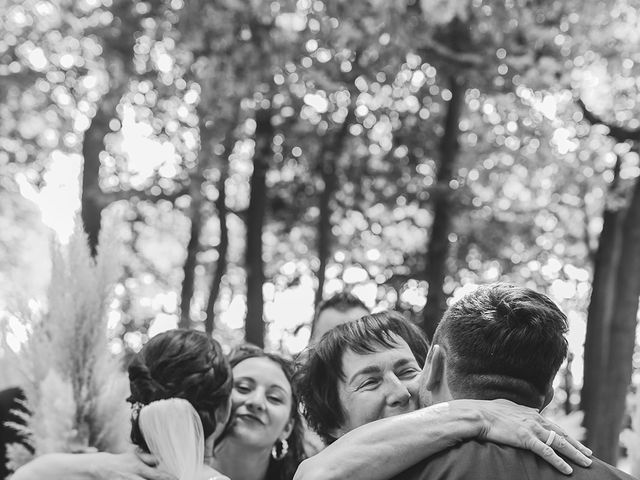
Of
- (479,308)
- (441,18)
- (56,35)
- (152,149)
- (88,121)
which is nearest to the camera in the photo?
(479,308)

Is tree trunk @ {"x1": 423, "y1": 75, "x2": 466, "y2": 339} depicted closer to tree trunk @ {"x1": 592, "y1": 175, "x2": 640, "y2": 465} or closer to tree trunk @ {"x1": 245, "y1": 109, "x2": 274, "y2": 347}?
tree trunk @ {"x1": 592, "y1": 175, "x2": 640, "y2": 465}

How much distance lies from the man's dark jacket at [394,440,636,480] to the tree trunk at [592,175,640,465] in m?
9.03

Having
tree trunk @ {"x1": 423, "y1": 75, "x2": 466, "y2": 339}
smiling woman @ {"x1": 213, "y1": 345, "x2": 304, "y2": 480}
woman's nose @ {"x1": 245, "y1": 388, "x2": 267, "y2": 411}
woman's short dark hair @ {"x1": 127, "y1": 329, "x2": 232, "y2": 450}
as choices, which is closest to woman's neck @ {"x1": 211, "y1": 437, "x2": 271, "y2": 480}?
smiling woman @ {"x1": 213, "y1": 345, "x2": 304, "y2": 480}

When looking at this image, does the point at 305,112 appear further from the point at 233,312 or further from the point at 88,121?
the point at 233,312

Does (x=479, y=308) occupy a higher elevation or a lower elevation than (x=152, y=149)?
lower

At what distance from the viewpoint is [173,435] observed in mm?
2691

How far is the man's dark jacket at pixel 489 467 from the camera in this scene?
1.83m

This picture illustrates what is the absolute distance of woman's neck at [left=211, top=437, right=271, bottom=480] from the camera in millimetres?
3418

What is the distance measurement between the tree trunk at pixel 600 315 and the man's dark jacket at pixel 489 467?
30.3 ft

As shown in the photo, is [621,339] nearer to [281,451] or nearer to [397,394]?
[281,451]

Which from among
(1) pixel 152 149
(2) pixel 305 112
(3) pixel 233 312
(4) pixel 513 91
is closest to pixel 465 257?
(2) pixel 305 112

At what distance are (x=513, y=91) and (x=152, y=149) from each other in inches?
269

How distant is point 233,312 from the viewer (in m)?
23.1

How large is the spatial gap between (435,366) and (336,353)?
73cm
